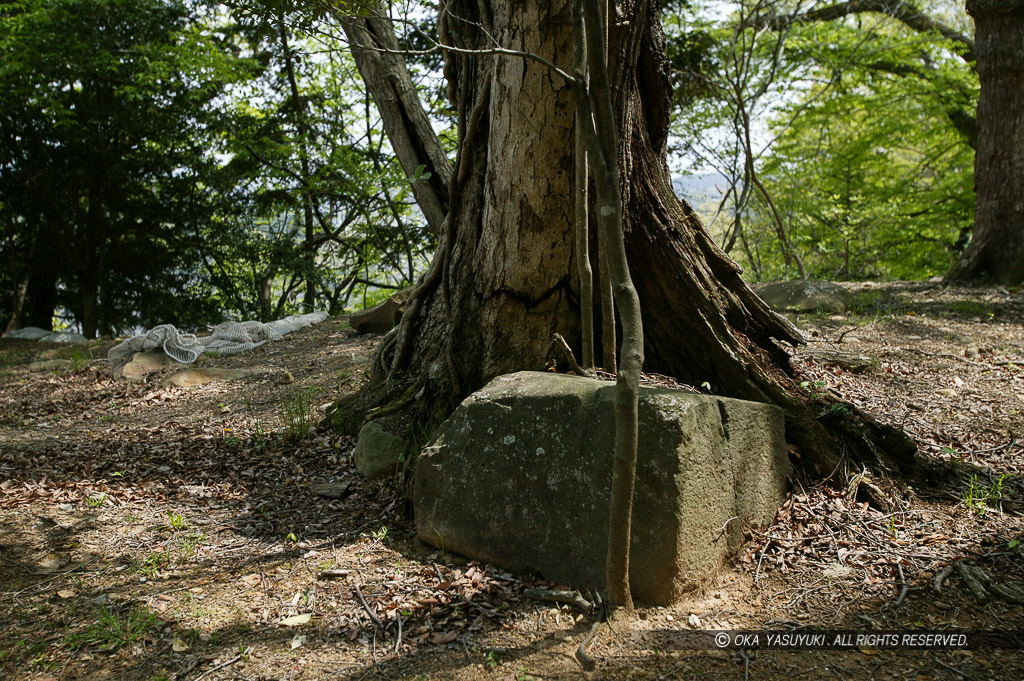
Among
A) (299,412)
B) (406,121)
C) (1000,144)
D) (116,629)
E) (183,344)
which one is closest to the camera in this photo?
(116,629)

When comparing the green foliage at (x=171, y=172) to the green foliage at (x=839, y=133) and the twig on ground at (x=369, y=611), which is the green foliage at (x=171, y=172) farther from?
the twig on ground at (x=369, y=611)

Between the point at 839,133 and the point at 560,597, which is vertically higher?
the point at 839,133

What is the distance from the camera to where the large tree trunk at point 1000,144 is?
7152mm

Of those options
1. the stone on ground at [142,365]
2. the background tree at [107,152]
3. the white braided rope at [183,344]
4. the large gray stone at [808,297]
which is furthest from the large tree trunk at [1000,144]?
the background tree at [107,152]

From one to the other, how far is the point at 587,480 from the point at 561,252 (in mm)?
1438

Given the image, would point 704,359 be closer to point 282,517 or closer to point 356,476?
point 356,476

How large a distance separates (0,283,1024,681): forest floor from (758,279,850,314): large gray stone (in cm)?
211

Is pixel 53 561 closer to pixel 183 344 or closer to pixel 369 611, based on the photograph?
pixel 369 611

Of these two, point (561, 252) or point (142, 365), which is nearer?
point (561, 252)

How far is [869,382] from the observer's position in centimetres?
423

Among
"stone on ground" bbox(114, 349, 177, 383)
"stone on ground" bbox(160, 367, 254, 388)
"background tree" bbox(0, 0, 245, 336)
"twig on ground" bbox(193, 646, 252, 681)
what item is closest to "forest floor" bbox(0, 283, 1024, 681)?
"twig on ground" bbox(193, 646, 252, 681)

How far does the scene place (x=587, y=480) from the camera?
2479 mm

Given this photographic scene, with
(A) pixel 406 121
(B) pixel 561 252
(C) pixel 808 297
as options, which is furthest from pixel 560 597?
(C) pixel 808 297

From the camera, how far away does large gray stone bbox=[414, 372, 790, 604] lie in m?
2.34
